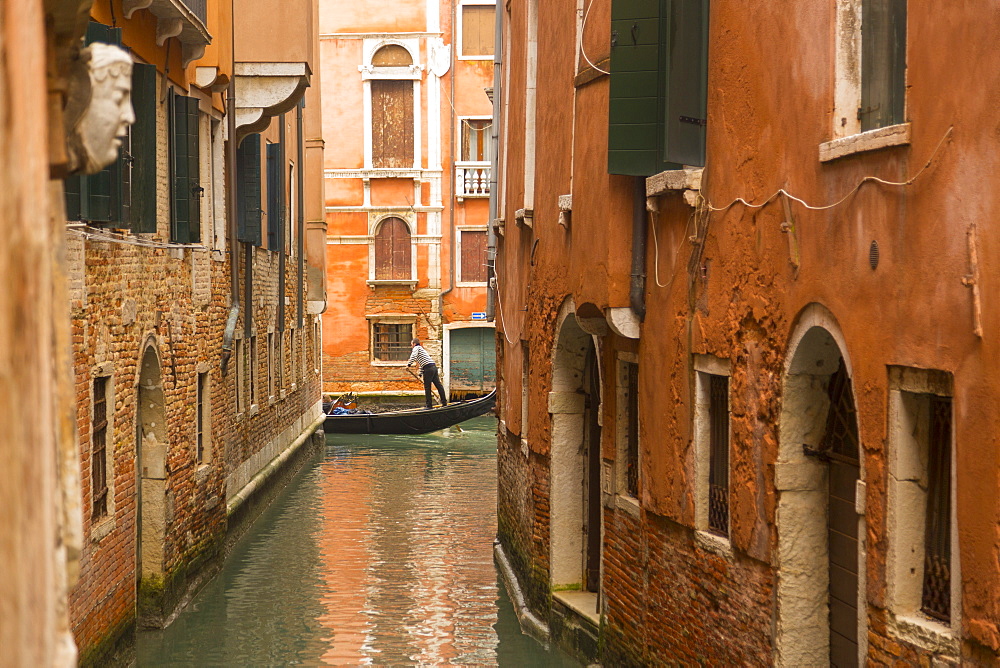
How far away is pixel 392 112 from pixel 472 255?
3360 mm

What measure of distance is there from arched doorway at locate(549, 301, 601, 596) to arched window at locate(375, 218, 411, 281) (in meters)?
18.8

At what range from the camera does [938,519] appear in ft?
15.9

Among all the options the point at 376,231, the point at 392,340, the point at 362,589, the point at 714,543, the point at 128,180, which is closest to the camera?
the point at 714,543

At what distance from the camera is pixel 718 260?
6.81 meters

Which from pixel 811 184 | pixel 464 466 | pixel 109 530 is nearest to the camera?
pixel 811 184

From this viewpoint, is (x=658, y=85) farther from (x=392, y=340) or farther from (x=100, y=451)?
(x=392, y=340)

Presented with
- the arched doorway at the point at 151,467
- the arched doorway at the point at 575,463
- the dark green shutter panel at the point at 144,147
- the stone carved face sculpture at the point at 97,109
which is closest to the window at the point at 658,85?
the arched doorway at the point at 575,463

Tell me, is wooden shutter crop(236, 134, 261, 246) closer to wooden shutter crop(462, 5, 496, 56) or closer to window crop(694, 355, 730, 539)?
window crop(694, 355, 730, 539)

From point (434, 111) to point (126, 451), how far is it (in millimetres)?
19981

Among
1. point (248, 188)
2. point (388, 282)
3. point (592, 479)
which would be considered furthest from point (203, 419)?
point (388, 282)

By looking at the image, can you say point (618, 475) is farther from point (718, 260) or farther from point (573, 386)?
point (718, 260)

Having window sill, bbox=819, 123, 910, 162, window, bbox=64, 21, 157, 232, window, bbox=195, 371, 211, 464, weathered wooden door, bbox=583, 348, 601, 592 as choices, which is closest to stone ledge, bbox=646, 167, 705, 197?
window sill, bbox=819, 123, 910, 162

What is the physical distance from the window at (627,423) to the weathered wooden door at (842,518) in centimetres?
288

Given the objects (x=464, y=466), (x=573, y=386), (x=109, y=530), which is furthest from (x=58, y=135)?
(x=464, y=466)
